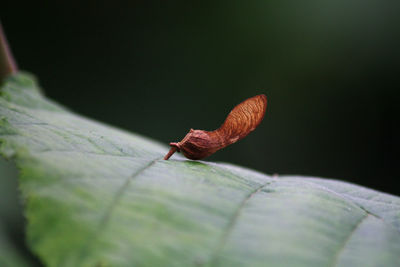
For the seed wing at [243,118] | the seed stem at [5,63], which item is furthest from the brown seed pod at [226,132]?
the seed stem at [5,63]

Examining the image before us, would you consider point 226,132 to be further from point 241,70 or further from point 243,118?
point 241,70

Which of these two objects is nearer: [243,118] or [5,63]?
[243,118]

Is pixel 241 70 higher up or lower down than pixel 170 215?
higher up

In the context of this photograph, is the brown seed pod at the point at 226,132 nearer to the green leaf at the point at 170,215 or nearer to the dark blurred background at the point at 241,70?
the green leaf at the point at 170,215

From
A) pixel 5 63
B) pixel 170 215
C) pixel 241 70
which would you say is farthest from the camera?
pixel 241 70

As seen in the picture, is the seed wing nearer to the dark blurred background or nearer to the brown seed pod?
the brown seed pod

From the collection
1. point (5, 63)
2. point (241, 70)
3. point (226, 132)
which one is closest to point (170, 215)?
point (226, 132)

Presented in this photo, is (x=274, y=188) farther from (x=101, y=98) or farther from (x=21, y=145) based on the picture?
(x=101, y=98)
